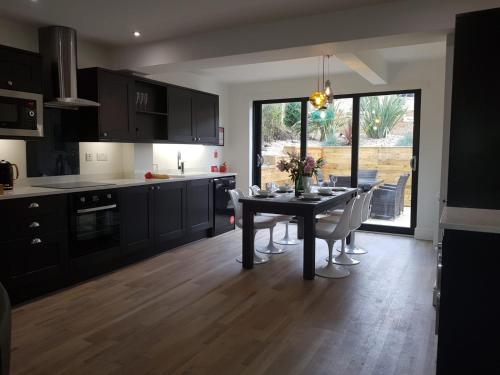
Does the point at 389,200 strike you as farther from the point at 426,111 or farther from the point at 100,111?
the point at 100,111

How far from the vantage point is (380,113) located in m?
6.23

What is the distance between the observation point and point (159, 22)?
3943 mm

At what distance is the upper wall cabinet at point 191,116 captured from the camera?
5.36 metres

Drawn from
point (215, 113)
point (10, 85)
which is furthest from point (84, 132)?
point (215, 113)

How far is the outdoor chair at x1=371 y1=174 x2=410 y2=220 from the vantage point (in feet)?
20.1

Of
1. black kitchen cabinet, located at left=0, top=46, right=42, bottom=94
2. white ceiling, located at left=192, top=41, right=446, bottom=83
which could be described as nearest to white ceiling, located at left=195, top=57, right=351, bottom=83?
white ceiling, located at left=192, top=41, right=446, bottom=83

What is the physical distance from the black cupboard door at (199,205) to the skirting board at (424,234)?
2986 millimetres

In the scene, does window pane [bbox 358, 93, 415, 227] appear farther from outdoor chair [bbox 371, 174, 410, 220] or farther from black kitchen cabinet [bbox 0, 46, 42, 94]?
black kitchen cabinet [bbox 0, 46, 42, 94]

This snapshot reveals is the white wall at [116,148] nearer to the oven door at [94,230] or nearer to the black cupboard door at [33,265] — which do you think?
the oven door at [94,230]

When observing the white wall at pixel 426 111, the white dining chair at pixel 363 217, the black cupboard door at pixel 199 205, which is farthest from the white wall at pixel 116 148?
the white dining chair at pixel 363 217

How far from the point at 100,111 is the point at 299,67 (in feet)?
9.67

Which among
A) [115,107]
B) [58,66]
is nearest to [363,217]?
[115,107]

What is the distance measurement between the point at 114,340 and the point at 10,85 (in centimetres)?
236

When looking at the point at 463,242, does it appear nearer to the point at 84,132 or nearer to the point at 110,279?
the point at 110,279
